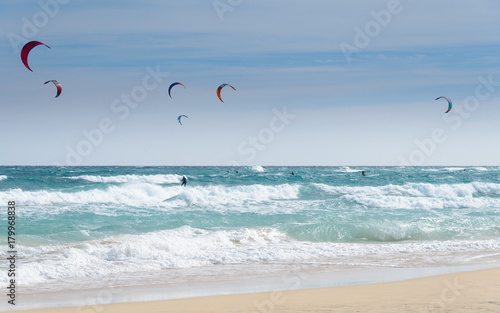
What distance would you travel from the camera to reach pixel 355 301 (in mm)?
6738

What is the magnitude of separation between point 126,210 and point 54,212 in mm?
2497

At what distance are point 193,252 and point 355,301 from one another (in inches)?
217

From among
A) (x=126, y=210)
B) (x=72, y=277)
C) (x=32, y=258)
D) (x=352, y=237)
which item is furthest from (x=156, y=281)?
(x=126, y=210)

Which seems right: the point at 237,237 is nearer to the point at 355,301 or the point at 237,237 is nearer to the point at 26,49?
the point at 355,301

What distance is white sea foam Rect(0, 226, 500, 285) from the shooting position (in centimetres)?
975

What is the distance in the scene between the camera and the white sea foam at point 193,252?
384 inches

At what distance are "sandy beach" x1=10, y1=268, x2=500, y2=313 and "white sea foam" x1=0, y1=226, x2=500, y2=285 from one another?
2680mm

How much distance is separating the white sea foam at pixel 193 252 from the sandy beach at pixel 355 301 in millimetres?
2680

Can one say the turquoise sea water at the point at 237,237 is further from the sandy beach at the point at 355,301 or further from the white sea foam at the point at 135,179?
the white sea foam at the point at 135,179
